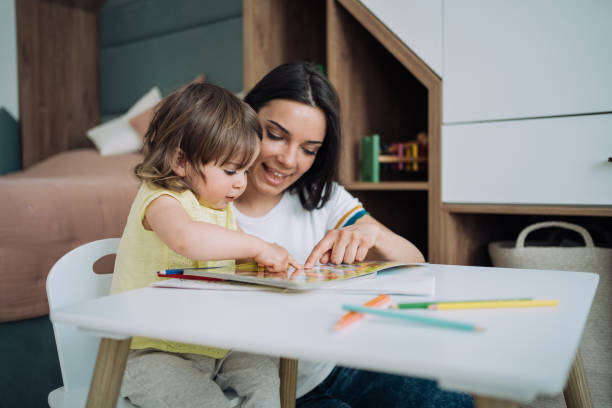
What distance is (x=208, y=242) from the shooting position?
0.72m

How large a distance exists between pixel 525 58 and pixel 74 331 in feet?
4.01

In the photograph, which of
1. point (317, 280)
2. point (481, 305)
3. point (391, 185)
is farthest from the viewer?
point (391, 185)

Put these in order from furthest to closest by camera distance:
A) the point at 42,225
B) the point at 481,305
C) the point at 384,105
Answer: the point at 384,105
the point at 42,225
the point at 481,305

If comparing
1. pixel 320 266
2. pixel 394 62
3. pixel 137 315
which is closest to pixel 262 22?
pixel 394 62

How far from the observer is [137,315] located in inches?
20.8

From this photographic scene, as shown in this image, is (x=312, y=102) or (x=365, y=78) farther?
(x=365, y=78)

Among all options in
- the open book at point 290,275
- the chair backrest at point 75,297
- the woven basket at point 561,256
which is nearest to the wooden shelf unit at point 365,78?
the woven basket at point 561,256

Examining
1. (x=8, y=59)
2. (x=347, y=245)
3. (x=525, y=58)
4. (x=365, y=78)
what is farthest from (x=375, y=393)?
(x=8, y=59)

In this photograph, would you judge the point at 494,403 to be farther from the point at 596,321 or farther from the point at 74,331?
the point at 596,321

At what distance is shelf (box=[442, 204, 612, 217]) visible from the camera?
1.22 metres

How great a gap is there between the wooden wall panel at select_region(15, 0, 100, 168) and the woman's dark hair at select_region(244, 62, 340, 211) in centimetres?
238

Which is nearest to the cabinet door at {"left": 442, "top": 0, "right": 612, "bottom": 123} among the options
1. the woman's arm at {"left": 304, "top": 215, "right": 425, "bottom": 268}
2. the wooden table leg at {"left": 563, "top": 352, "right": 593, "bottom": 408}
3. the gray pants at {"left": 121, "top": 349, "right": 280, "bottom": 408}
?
the woman's arm at {"left": 304, "top": 215, "right": 425, "bottom": 268}

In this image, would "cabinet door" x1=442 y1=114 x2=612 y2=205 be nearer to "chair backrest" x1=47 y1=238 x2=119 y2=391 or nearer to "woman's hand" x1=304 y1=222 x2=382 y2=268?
"woman's hand" x1=304 y1=222 x2=382 y2=268

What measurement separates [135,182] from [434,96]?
108cm
